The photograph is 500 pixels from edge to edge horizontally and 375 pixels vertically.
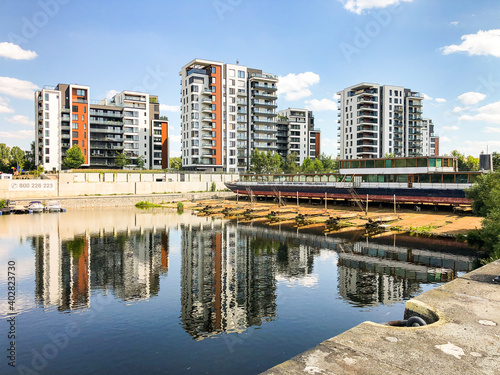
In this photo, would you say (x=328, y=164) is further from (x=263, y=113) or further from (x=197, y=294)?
(x=197, y=294)

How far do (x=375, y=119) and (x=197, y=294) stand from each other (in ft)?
432

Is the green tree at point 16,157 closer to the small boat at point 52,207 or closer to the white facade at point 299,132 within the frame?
the small boat at point 52,207

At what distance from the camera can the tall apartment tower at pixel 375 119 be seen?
462 feet

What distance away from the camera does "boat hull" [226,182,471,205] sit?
6016cm

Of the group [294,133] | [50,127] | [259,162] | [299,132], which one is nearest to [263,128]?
[259,162]

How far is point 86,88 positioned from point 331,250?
10730cm

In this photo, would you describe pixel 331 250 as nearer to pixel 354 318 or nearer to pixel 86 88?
pixel 354 318

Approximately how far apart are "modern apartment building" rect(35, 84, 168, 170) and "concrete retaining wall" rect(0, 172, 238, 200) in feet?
80.2

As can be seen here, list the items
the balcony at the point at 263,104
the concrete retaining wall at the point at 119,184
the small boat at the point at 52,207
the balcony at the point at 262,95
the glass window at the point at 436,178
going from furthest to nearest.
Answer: the balcony at the point at 263,104, the balcony at the point at 262,95, the concrete retaining wall at the point at 119,184, the small boat at the point at 52,207, the glass window at the point at 436,178

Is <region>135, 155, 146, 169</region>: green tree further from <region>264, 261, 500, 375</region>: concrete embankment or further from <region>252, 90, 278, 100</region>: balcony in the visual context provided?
<region>264, 261, 500, 375</region>: concrete embankment

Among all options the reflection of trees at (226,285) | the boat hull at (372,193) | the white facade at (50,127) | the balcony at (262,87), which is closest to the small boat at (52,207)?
the reflection of trees at (226,285)

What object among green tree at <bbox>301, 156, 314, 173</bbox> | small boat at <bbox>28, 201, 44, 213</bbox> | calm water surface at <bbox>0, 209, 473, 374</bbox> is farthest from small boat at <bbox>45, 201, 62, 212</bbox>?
green tree at <bbox>301, 156, 314, 173</bbox>

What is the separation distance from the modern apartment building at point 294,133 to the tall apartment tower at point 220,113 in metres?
26.0

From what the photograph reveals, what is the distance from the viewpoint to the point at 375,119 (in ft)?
465
